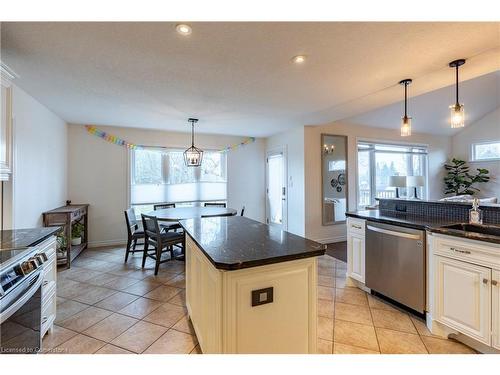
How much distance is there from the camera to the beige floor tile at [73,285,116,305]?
257cm

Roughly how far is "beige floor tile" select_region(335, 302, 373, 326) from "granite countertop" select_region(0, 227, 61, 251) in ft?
8.51

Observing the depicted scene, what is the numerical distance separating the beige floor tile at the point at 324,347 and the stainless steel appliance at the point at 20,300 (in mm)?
1877

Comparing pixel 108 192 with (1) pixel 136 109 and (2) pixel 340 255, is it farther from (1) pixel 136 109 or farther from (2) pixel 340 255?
(2) pixel 340 255

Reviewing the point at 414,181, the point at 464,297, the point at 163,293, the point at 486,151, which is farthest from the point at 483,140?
the point at 163,293

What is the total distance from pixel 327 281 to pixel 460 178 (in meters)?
6.05

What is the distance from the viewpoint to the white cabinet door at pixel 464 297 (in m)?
1.70

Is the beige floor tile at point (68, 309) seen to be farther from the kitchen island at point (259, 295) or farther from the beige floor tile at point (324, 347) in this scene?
the beige floor tile at point (324, 347)

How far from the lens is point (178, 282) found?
305cm

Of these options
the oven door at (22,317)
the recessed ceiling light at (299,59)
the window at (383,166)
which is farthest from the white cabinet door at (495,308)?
the window at (383,166)

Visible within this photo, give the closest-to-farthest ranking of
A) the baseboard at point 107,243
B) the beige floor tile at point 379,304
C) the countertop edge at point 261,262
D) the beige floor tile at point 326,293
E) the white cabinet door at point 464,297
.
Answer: the countertop edge at point 261,262, the white cabinet door at point 464,297, the beige floor tile at point 379,304, the beige floor tile at point 326,293, the baseboard at point 107,243

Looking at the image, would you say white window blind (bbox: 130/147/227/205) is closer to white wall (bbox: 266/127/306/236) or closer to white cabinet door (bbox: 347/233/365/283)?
white wall (bbox: 266/127/306/236)

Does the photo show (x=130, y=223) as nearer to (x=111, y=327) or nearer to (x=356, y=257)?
(x=111, y=327)

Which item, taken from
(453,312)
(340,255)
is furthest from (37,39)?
(340,255)

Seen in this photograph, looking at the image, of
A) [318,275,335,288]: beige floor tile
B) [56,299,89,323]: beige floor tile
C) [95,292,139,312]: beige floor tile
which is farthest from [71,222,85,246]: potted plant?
[318,275,335,288]: beige floor tile
